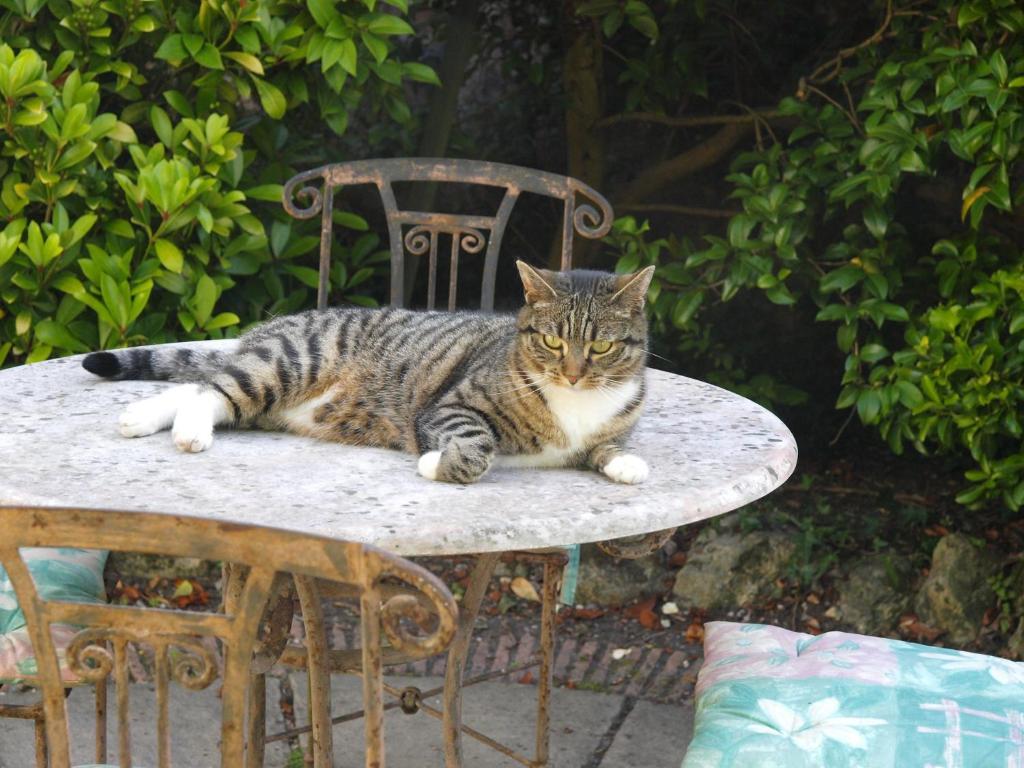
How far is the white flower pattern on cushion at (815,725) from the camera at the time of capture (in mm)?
2281

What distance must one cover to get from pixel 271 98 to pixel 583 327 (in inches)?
80.4

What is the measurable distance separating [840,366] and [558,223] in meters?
1.38

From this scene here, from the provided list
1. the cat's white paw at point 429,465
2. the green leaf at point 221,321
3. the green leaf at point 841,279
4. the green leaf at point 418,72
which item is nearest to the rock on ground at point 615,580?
the green leaf at point 841,279

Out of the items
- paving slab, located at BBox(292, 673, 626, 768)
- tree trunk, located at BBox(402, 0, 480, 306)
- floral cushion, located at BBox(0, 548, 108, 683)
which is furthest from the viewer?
tree trunk, located at BBox(402, 0, 480, 306)

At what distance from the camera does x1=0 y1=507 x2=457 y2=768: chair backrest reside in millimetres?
1438

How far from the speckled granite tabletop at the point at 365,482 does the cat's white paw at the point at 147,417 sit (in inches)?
0.9

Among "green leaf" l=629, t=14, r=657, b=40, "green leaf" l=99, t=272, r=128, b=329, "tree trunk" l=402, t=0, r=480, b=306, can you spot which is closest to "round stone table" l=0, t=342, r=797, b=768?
"green leaf" l=99, t=272, r=128, b=329

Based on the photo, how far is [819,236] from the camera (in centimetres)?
511

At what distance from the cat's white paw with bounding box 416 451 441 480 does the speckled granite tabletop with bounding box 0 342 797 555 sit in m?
0.03

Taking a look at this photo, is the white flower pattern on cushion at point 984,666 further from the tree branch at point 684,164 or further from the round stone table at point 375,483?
the tree branch at point 684,164

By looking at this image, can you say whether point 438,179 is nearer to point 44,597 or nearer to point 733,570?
point 44,597

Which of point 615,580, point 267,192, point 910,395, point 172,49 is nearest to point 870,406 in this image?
point 910,395

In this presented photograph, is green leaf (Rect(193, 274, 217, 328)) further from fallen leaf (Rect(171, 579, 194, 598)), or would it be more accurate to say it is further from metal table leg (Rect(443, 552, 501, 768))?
metal table leg (Rect(443, 552, 501, 768))

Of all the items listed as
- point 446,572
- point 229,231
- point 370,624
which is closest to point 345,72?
point 229,231
